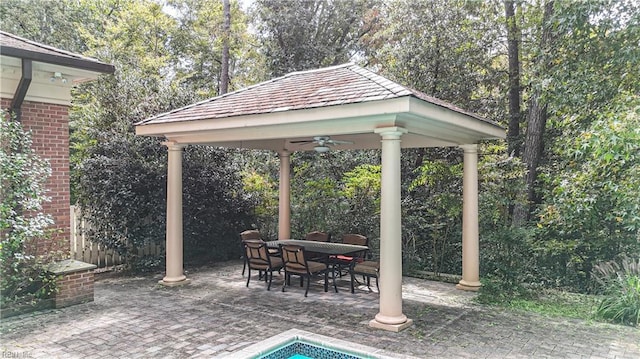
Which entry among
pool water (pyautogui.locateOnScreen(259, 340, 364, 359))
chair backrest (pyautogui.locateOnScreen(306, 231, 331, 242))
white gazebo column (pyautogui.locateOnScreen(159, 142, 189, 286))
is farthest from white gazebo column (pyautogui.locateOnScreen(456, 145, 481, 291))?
white gazebo column (pyautogui.locateOnScreen(159, 142, 189, 286))

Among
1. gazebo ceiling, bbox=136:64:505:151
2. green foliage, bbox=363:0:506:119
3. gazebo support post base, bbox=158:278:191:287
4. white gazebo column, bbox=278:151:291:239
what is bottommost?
gazebo support post base, bbox=158:278:191:287

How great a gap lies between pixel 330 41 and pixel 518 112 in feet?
26.0

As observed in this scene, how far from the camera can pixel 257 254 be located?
26.8ft

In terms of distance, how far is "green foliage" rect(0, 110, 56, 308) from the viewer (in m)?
5.42

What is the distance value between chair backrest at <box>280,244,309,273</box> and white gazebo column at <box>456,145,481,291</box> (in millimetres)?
3213

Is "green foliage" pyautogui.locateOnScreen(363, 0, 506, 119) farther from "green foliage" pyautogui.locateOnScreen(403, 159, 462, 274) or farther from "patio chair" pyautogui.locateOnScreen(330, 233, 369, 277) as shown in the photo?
"patio chair" pyautogui.locateOnScreen(330, 233, 369, 277)

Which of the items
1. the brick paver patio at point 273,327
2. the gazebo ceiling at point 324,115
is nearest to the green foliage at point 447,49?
the gazebo ceiling at point 324,115

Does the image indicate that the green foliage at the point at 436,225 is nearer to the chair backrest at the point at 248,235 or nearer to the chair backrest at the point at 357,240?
the chair backrest at the point at 357,240

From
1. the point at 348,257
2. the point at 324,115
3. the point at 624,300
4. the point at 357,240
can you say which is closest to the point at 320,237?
the point at 357,240

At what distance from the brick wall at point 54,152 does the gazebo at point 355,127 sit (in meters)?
1.57

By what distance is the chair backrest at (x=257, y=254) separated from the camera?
26.3 ft

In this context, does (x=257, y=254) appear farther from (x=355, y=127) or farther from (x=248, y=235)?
(x=355, y=127)

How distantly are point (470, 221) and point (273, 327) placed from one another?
451 centimetres

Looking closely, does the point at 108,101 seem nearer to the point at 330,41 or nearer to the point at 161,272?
the point at 161,272
